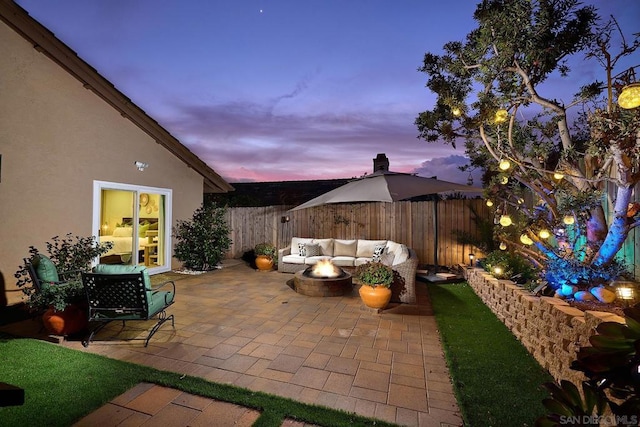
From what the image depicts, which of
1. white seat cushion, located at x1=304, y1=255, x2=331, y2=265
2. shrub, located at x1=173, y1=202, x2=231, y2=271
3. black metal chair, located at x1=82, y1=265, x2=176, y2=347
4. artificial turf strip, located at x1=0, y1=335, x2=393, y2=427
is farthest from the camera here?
shrub, located at x1=173, y1=202, x2=231, y2=271

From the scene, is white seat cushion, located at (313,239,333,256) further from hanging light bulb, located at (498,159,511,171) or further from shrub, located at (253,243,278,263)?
hanging light bulb, located at (498,159,511,171)

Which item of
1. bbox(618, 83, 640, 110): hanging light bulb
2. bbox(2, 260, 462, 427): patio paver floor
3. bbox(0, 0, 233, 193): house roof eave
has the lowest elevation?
bbox(2, 260, 462, 427): patio paver floor

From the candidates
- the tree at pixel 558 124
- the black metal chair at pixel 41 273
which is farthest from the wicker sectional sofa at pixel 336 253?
the black metal chair at pixel 41 273

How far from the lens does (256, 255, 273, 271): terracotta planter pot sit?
9.36 metres

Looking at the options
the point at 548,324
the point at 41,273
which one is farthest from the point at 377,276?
the point at 41,273

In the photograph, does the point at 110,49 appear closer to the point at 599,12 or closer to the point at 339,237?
the point at 339,237

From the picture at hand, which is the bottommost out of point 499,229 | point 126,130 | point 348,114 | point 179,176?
point 499,229

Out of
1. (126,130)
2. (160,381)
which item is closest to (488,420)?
(160,381)

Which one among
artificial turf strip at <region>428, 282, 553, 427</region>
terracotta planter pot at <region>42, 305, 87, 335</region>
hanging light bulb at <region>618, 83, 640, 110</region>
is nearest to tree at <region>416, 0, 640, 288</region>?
hanging light bulb at <region>618, 83, 640, 110</region>

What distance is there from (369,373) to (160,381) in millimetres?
2181

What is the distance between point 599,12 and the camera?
4.06 meters

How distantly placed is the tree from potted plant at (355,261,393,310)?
6.99 feet

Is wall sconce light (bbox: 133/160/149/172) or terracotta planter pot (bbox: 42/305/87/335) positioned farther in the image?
wall sconce light (bbox: 133/160/149/172)

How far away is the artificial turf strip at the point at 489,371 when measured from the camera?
8.53 ft
